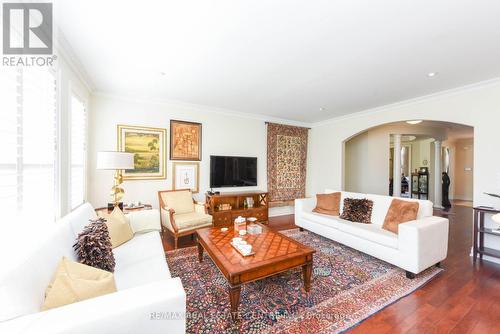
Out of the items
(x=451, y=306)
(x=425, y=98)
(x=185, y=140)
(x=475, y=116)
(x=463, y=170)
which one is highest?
(x=425, y=98)

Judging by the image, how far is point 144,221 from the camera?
257 centimetres

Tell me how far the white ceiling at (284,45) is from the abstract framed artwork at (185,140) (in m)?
0.78

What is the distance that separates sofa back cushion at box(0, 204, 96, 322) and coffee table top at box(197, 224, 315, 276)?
3.71ft

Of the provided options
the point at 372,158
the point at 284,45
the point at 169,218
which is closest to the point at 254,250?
the point at 169,218

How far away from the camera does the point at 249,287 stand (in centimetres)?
212

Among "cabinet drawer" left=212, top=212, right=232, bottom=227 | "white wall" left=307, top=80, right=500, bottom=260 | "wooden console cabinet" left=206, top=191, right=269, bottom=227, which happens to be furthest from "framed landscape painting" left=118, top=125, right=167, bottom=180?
"white wall" left=307, top=80, right=500, bottom=260

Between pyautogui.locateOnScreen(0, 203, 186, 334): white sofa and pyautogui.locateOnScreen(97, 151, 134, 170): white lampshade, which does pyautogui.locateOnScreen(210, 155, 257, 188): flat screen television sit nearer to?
pyautogui.locateOnScreen(97, 151, 134, 170): white lampshade

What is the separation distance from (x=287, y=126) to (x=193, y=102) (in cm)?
241

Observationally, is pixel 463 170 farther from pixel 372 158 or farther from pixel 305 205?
pixel 305 205

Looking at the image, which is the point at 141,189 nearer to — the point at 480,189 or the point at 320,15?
the point at 320,15

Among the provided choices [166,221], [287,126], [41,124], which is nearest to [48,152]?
[41,124]

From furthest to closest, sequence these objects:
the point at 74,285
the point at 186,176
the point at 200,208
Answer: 1. the point at 186,176
2. the point at 200,208
3. the point at 74,285

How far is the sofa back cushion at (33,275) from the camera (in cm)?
85

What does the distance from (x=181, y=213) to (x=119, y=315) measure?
2694 mm
